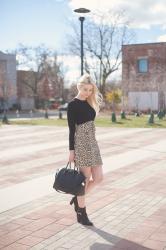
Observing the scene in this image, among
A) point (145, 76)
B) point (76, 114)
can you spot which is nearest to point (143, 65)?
point (145, 76)

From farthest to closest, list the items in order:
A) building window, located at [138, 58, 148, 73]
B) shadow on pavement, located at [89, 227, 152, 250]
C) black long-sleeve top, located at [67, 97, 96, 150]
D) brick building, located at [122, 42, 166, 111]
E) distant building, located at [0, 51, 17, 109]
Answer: distant building, located at [0, 51, 17, 109]
building window, located at [138, 58, 148, 73]
brick building, located at [122, 42, 166, 111]
black long-sleeve top, located at [67, 97, 96, 150]
shadow on pavement, located at [89, 227, 152, 250]

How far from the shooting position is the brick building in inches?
1727

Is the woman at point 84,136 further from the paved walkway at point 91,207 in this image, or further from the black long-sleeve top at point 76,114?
the paved walkway at point 91,207

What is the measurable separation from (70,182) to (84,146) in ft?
1.68

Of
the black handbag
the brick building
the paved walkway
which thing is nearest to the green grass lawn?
the paved walkway

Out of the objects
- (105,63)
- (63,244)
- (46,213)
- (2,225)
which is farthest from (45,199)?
(105,63)

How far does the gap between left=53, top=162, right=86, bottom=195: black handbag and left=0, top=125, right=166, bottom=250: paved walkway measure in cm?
51

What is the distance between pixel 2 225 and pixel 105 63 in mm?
45479

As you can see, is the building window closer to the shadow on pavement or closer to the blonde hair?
the blonde hair

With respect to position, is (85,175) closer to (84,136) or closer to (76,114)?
(84,136)

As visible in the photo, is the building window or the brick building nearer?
the brick building

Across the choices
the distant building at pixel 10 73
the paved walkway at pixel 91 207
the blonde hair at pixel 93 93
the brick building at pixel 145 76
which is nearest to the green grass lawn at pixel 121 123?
the paved walkway at pixel 91 207

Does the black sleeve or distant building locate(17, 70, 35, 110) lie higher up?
distant building locate(17, 70, 35, 110)

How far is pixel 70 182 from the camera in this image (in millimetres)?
5156
